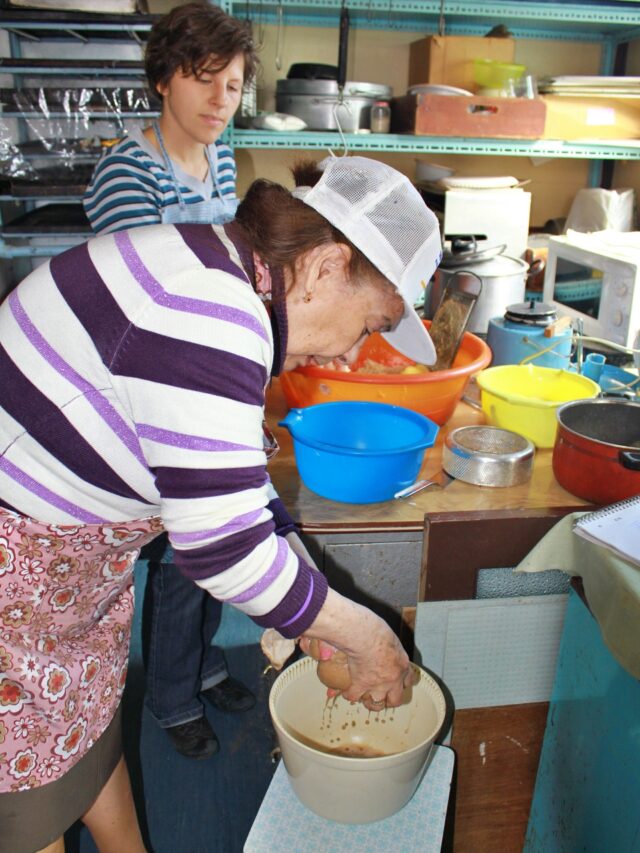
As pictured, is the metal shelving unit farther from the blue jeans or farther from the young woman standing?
the blue jeans

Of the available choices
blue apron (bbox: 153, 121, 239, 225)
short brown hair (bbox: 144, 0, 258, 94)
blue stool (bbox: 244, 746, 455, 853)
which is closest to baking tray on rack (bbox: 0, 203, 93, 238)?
blue apron (bbox: 153, 121, 239, 225)

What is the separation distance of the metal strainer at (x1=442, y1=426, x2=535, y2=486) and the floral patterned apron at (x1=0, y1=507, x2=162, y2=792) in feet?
1.93

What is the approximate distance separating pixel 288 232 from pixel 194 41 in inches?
45.6

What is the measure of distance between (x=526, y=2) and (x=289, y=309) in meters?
2.48

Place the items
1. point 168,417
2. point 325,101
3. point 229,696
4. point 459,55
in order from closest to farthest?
point 168,417 < point 229,696 < point 325,101 < point 459,55

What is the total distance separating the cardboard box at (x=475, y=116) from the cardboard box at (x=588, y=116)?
11 centimetres

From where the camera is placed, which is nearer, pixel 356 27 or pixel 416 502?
pixel 416 502

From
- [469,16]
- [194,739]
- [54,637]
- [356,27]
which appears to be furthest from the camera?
[356,27]

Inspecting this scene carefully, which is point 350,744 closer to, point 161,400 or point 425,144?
point 161,400

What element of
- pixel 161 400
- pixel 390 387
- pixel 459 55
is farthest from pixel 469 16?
pixel 161 400

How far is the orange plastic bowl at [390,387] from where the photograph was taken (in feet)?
4.71

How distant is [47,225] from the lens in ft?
8.87

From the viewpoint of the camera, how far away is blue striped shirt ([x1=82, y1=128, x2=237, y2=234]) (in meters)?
1.76

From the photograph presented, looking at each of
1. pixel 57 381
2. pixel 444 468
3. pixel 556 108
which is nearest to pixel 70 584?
pixel 57 381
